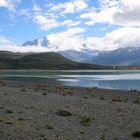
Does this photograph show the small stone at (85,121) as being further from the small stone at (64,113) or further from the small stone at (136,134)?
the small stone at (136,134)

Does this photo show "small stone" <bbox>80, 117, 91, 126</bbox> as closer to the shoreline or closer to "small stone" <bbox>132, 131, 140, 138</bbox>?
the shoreline

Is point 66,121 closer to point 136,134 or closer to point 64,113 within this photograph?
point 64,113

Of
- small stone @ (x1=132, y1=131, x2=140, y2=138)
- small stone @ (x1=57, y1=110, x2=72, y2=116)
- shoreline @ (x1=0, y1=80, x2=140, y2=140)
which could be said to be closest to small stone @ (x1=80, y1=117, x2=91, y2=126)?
→ shoreline @ (x1=0, y1=80, x2=140, y2=140)


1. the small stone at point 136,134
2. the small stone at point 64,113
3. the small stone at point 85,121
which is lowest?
the small stone at point 136,134

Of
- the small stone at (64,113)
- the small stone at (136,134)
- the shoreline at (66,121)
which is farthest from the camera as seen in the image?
the small stone at (64,113)

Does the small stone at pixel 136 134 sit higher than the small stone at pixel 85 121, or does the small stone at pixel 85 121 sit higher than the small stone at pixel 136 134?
the small stone at pixel 85 121

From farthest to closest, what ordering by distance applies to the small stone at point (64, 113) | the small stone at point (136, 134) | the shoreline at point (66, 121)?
the small stone at point (64, 113) → the small stone at point (136, 134) → the shoreline at point (66, 121)

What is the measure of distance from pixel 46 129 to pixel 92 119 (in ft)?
14.0

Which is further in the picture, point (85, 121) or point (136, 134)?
point (85, 121)

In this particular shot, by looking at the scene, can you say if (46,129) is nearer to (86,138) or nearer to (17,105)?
(86,138)

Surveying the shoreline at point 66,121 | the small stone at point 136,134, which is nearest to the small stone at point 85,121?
the shoreline at point 66,121

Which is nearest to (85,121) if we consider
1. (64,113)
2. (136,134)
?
(64,113)

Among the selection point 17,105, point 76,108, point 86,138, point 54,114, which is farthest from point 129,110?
point 86,138

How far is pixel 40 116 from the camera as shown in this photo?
23.4 meters
